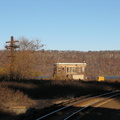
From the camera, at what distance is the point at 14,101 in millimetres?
17609

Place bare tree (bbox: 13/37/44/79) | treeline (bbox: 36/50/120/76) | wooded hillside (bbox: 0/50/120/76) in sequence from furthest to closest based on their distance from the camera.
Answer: treeline (bbox: 36/50/120/76), wooded hillside (bbox: 0/50/120/76), bare tree (bbox: 13/37/44/79)

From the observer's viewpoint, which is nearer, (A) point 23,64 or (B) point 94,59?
(A) point 23,64

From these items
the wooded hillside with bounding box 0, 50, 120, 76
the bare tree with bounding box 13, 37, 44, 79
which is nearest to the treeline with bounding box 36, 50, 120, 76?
the wooded hillside with bounding box 0, 50, 120, 76

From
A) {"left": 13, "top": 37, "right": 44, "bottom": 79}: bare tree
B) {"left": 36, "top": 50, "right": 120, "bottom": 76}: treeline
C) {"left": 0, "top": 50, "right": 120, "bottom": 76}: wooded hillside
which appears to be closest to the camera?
{"left": 13, "top": 37, "right": 44, "bottom": 79}: bare tree

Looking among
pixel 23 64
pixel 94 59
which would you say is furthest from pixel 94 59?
pixel 23 64

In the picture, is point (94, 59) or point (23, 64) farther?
point (94, 59)

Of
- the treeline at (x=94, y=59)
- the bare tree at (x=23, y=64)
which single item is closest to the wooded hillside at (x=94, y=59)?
the treeline at (x=94, y=59)

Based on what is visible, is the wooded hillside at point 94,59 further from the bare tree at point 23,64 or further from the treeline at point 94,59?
the bare tree at point 23,64

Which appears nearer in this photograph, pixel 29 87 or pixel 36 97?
pixel 36 97

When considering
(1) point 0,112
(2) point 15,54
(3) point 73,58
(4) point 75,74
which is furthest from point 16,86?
(3) point 73,58

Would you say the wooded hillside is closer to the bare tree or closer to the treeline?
the treeline

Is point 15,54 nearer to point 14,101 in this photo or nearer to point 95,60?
point 14,101

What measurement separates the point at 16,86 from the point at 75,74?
145 ft

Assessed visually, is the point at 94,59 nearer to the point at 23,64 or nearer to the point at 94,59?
the point at 94,59
